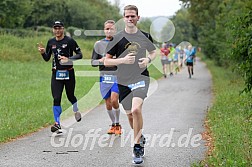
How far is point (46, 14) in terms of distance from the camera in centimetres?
4344

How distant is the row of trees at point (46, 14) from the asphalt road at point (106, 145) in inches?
1121

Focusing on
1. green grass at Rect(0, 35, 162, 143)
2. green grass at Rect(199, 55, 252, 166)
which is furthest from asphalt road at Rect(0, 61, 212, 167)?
green grass at Rect(0, 35, 162, 143)

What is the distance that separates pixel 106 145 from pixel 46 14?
1442 inches

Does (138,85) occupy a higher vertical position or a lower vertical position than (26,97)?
higher

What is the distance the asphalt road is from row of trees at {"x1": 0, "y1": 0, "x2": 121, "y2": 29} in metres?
28.5

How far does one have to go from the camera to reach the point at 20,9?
1544 inches

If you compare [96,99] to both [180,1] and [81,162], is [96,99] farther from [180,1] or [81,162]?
[180,1]

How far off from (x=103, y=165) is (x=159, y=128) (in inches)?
134

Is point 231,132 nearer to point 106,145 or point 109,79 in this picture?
point 106,145

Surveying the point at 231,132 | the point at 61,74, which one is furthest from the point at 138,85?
the point at 61,74

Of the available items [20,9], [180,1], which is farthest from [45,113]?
[20,9]

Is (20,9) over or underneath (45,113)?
over

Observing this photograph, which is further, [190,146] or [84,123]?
[84,123]

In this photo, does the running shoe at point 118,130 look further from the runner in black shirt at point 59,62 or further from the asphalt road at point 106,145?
the runner in black shirt at point 59,62
